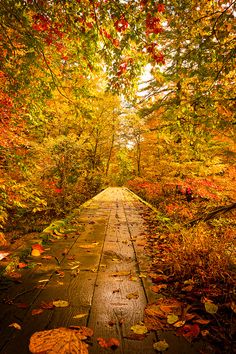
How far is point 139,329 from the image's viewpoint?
181cm

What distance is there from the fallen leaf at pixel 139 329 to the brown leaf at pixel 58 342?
40cm

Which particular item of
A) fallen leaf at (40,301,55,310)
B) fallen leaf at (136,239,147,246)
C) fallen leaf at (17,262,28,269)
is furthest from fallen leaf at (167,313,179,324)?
fallen leaf at (136,239,147,246)

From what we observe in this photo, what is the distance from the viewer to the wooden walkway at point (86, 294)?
68.2 inches

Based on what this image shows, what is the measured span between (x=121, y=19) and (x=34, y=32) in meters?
1.40

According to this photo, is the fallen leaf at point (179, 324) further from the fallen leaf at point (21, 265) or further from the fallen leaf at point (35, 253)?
the fallen leaf at point (35, 253)

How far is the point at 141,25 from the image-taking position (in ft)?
10.7

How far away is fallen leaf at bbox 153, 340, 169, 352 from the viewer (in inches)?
63.5

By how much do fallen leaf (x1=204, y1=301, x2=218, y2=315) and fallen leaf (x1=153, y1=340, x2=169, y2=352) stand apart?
1.84 ft

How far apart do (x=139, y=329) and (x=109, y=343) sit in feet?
0.93

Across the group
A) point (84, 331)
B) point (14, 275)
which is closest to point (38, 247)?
point (14, 275)

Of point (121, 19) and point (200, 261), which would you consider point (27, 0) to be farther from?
point (200, 261)

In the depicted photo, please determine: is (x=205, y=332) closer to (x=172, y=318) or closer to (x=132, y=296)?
(x=172, y=318)

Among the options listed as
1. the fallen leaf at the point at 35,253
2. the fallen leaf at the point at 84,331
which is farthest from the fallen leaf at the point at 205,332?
the fallen leaf at the point at 35,253

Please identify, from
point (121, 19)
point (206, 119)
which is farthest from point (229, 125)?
point (121, 19)
